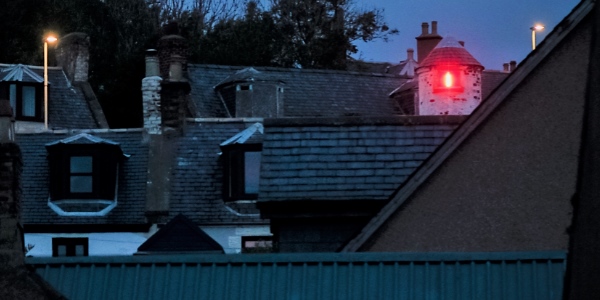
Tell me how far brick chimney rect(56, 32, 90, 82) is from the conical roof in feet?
42.3

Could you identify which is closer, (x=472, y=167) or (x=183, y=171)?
(x=472, y=167)

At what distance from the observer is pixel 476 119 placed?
1727 cm

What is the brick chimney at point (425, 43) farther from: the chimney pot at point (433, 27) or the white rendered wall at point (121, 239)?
the white rendered wall at point (121, 239)

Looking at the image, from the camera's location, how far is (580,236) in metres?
10.8

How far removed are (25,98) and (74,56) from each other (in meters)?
4.47

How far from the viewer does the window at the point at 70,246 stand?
3516cm

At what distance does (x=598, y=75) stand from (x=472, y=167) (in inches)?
263

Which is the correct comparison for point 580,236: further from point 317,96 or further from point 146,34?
point 146,34

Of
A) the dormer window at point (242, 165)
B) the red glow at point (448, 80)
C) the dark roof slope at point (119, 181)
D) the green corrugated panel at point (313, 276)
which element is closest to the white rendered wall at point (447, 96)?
the red glow at point (448, 80)

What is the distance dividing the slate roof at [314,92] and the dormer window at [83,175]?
7.80m

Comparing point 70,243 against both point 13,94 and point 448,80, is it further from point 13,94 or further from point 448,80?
point 448,80

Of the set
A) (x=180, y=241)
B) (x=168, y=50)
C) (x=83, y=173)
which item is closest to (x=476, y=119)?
(x=180, y=241)

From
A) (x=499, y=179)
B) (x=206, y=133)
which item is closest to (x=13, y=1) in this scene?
(x=206, y=133)

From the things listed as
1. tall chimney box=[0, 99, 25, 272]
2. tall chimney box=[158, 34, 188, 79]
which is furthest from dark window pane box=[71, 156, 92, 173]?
tall chimney box=[0, 99, 25, 272]
